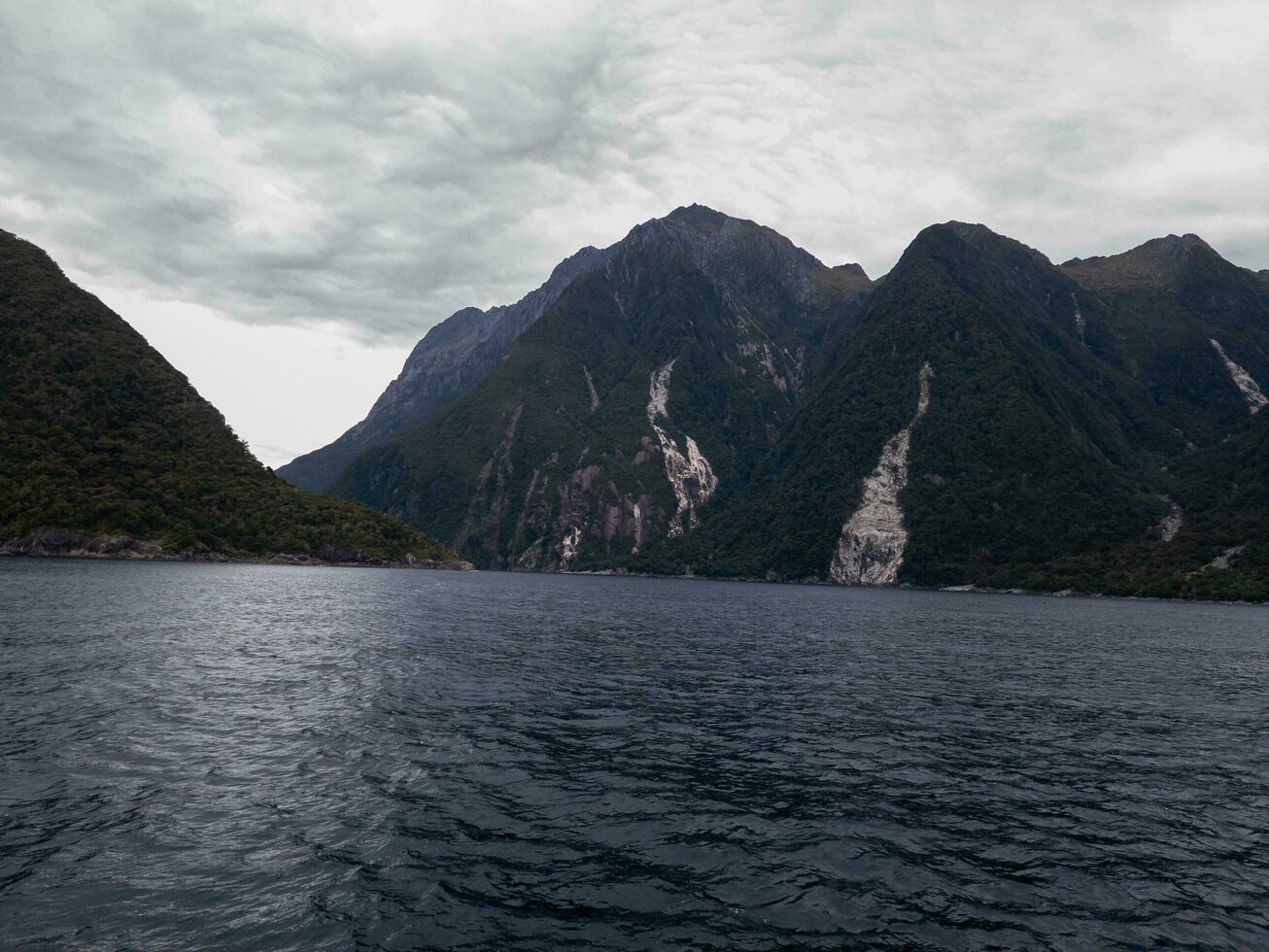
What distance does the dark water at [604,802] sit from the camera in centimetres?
1591

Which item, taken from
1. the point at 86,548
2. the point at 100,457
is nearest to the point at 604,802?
the point at 86,548

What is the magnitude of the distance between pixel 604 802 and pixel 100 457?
19497cm

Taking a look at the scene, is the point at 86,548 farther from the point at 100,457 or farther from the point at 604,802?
the point at 604,802

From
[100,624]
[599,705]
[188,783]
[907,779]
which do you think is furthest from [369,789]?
[100,624]

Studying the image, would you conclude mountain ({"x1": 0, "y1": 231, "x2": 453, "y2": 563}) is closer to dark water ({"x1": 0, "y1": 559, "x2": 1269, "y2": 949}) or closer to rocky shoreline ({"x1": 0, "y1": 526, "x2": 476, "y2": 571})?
rocky shoreline ({"x1": 0, "y1": 526, "x2": 476, "y2": 571})

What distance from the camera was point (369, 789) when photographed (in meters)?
24.0

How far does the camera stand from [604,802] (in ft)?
77.2

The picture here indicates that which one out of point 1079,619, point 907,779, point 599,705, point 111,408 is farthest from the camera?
point 111,408

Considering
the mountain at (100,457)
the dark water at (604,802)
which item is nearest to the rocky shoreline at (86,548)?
the mountain at (100,457)

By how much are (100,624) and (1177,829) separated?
74.3m

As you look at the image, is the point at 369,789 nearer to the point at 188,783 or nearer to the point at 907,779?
the point at 188,783

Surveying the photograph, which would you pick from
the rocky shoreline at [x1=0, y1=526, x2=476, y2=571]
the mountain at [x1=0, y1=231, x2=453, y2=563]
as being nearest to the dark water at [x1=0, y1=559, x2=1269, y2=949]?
the rocky shoreline at [x1=0, y1=526, x2=476, y2=571]

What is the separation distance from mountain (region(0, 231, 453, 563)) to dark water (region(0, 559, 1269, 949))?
437ft

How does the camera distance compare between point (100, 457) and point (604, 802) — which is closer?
point (604, 802)
